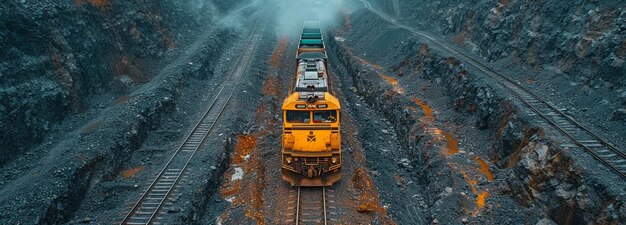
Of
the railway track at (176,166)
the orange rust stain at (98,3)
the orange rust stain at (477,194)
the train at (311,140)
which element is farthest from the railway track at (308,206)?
the orange rust stain at (98,3)

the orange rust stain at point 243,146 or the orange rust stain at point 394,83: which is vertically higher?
the orange rust stain at point 394,83

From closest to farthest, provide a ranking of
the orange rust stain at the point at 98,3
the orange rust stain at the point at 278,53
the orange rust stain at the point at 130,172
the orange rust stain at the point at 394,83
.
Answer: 1. the orange rust stain at the point at 130,172
2. the orange rust stain at the point at 98,3
3. the orange rust stain at the point at 394,83
4. the orange rust stain at the point at 278,53

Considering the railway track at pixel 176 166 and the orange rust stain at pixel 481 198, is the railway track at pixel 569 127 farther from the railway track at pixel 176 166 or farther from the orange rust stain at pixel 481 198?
the railway track at pixel 176 166

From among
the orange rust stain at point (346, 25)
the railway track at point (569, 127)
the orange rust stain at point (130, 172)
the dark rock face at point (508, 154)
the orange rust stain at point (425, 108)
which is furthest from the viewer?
the orange rust stain at point (346, 25)

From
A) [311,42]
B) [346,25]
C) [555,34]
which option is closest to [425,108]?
[555,34]

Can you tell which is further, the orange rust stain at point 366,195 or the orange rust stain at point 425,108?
the orange rust stain at point 425,108

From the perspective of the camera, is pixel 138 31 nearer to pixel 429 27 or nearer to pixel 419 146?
pixel 419 146
